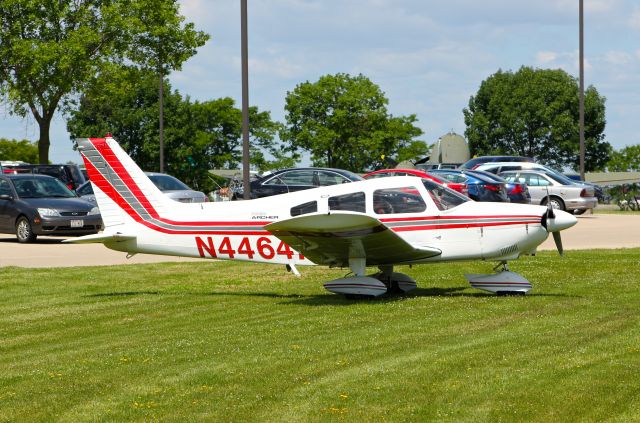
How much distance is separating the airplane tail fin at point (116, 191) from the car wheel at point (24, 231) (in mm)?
11353

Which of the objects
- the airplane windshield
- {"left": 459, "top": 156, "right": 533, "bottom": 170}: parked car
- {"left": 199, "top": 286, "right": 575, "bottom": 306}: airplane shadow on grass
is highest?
{"left": 459, "top": 156, "right": 533, "bottom": 170}: parked car

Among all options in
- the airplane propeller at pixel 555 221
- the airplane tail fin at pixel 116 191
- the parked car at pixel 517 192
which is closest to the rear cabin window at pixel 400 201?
the airplane propeller at pixel 555 221

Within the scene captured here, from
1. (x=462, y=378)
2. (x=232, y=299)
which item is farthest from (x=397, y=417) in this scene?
(x=232, y=299)

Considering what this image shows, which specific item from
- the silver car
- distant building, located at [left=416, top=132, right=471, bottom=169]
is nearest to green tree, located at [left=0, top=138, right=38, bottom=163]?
distant building, located at [left=416, top=132, right=471, bottom=169]

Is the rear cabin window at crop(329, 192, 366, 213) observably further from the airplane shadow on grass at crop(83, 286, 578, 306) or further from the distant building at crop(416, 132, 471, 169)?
the distant building at crop(416, 132, 471, 169)

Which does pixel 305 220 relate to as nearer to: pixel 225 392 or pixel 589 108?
pixel 225 392

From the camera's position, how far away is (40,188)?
29.2 m

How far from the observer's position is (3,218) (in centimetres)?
2819

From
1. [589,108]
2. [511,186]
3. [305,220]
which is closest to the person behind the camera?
[305,220]

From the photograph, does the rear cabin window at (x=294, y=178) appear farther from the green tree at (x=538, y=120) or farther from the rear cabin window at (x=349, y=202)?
the green tree at (x=538, y=120)

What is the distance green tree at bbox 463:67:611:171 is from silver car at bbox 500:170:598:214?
5477 centimetres

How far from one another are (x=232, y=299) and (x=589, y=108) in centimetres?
8162

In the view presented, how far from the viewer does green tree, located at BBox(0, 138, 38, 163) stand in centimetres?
12419

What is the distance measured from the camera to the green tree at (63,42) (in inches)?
1828
